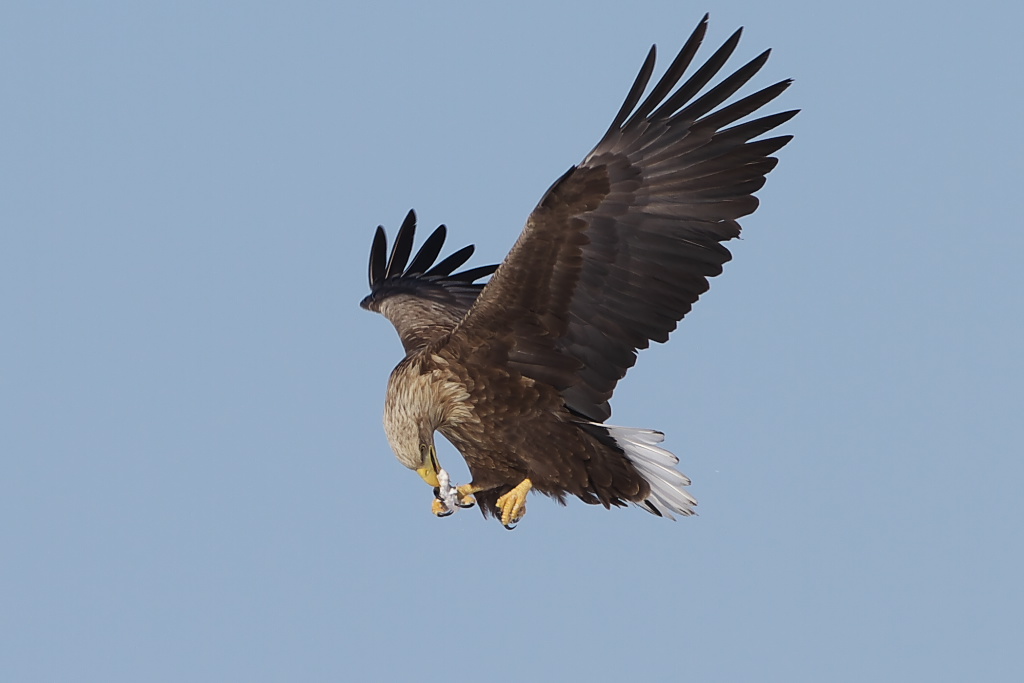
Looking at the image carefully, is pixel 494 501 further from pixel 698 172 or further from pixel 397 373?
pixel 698 172

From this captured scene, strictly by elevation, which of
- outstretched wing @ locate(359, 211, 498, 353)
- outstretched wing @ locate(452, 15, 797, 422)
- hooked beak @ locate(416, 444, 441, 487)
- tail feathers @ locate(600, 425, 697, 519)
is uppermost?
outstretched wing @ locate(359, 211, 498, 353)

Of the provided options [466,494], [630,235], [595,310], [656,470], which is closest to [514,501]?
[466,494]

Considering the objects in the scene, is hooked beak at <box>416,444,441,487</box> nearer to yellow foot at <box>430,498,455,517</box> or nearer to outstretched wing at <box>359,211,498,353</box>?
yellow foot at <box>430,498,455,517</box>

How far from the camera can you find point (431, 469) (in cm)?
771

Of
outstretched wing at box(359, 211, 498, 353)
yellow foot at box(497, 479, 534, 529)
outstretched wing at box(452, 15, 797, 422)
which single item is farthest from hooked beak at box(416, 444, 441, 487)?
outstretched wing at box(359, 211, 498, 353)

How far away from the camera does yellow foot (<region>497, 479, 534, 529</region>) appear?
301 inches

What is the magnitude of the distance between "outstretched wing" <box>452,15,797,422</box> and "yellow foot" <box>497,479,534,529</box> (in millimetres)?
553

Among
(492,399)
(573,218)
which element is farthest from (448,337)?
(573,218)

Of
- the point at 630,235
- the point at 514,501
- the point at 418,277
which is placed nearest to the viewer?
the point at 630,235

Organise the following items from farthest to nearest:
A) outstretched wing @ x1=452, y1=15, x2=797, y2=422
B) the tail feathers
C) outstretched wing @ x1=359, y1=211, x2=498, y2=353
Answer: outstretched wing @ x1=359, y1=211, x2=498, y2=353 → the tail feathers → outstretched wing @ x1=452, y1=15, x2=797, y2=422

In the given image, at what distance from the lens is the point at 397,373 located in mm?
7668

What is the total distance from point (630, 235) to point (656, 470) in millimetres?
1296

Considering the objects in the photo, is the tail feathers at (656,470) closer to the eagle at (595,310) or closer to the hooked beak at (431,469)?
the eagle at (595,310)

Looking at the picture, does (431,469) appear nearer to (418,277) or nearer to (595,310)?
(595,310)
